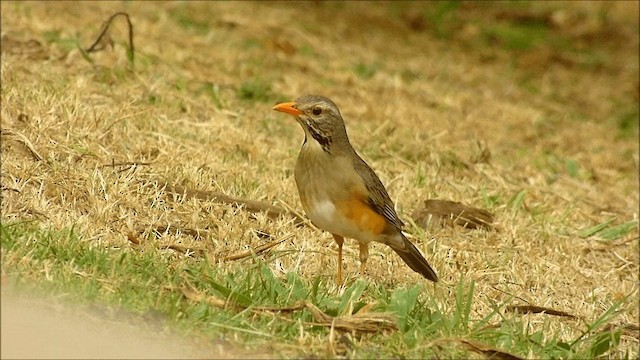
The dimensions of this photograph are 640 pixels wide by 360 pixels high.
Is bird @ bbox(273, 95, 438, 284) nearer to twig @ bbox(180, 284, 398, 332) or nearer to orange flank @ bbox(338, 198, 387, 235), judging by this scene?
orange flank @ bbox(338, 198, 387, 235)

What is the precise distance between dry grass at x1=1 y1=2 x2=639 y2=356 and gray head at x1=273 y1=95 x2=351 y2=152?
0.64m

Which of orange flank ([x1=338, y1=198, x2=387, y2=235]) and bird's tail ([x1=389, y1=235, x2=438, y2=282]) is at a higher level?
orange flank ([x1=338, y1=198, x2=387, y2=235])

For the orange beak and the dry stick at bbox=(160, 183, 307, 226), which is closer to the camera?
the orange beak

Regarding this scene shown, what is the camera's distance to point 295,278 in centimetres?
535

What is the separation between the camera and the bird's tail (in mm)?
6008

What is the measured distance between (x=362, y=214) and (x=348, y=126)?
364cm

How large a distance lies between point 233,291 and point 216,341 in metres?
0.33

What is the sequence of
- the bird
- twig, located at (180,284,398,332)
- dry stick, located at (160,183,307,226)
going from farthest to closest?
dry stick, located at (160,183,307,226) → the bird → twig, located at (180,284,398,332)

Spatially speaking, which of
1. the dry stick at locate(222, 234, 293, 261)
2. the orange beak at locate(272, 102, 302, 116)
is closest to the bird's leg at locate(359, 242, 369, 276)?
the dry stick at locate(222, 234, 293, 261)

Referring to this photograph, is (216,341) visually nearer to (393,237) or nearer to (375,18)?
(393,237)

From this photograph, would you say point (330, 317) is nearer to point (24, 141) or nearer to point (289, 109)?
point (289, 109)

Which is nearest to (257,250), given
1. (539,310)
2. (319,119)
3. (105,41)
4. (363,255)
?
(363,255)

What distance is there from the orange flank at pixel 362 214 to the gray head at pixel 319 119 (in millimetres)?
294

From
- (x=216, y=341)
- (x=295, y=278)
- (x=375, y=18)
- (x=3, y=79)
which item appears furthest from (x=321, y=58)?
(x=216, y=341)
